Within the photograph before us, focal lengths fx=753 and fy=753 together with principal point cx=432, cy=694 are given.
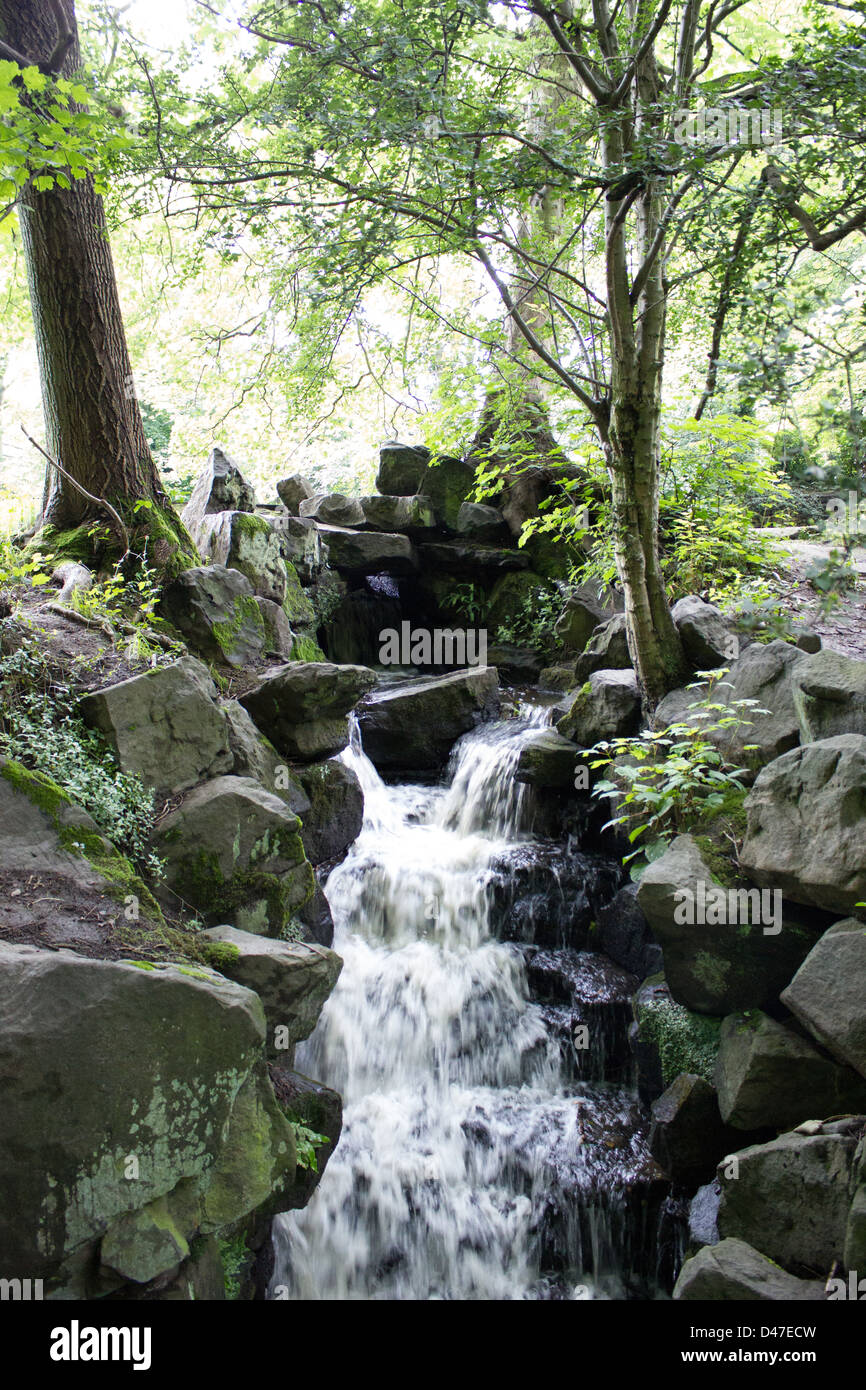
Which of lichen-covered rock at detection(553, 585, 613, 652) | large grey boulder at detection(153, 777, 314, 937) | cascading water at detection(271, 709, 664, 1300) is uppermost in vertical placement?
lichen-covered rock at detection(553, 585, 613, 652)

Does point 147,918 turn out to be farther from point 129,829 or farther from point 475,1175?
point 475,1175

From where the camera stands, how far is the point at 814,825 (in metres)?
4.05

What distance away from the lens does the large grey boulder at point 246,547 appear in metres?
7.80

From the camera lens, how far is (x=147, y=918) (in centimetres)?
356

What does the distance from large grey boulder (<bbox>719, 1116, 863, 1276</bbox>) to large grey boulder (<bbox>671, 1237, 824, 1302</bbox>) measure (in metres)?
0.23

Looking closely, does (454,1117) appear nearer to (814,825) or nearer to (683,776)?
(683,776)

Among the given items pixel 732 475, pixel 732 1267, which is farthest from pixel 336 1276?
pixel 732 475

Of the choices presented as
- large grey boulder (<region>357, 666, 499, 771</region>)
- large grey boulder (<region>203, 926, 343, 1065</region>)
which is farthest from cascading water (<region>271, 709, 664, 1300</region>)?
large grey boulder (<region>357, 666, 499, 771</region>)

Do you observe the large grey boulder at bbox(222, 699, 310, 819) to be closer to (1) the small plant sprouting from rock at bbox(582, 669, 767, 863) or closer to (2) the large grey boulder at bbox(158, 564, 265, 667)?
(2) the large grey boulder at bbox(158, 564, 265, 667)

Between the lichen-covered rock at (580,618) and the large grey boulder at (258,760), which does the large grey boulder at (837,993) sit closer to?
the large grey boulder at (258,760)

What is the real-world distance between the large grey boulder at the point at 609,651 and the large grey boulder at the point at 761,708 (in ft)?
6.89

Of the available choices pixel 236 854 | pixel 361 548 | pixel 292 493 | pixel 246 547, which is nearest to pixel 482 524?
pixel 361 548

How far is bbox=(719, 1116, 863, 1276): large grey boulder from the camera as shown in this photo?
3434 millimetres

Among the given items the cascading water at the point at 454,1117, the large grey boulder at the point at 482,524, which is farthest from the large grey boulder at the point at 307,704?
the large grey boulder at the point at 482,524
